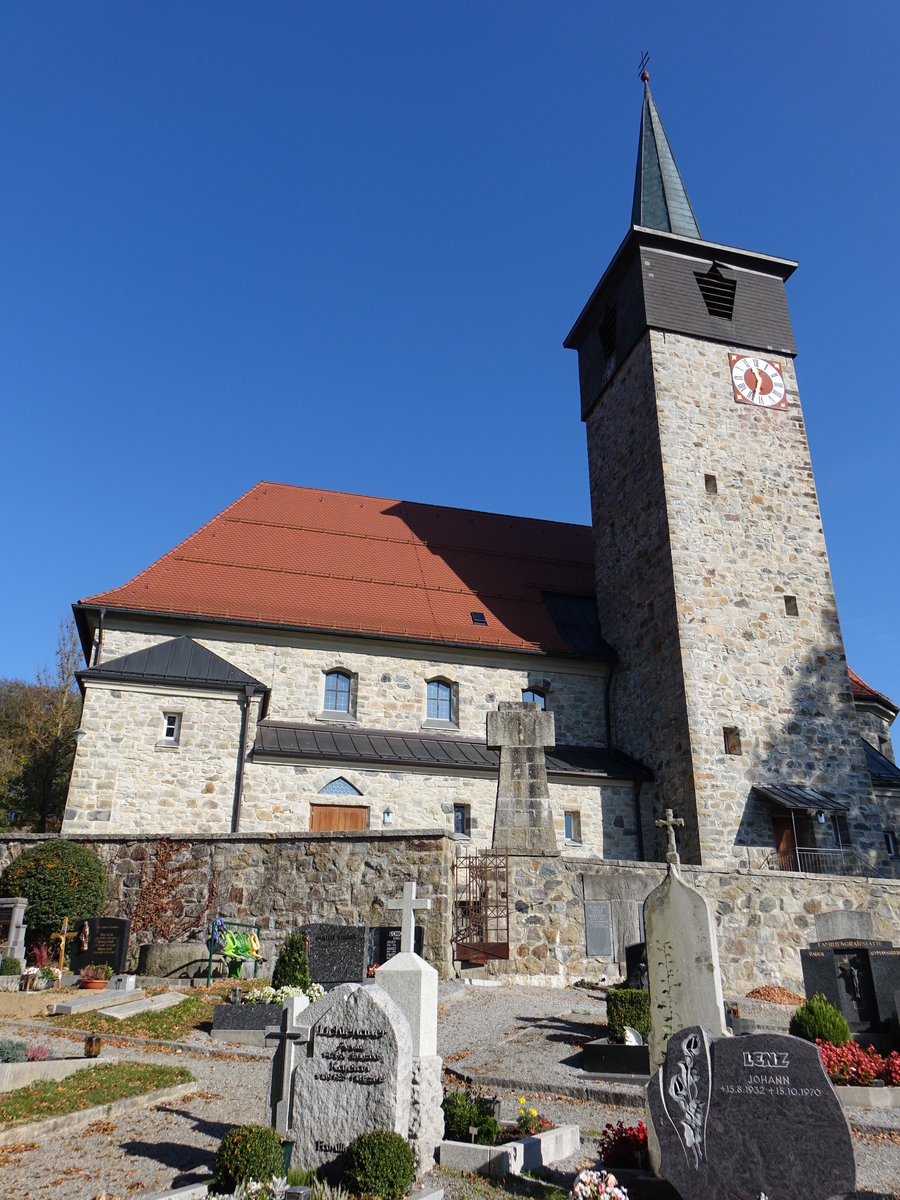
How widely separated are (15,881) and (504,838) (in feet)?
24.3

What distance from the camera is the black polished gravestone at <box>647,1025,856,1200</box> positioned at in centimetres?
451

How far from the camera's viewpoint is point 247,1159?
199 inches

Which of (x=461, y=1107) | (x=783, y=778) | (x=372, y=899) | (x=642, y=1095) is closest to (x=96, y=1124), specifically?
(x=461, y=1107)

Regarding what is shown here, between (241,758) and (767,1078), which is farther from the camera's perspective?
(241,758)

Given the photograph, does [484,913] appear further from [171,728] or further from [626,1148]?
[171,728]

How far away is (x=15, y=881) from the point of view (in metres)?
13.5

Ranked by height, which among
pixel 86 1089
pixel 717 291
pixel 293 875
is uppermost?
pixel 717 291

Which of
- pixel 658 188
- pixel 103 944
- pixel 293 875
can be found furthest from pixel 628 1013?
pixel 658 188

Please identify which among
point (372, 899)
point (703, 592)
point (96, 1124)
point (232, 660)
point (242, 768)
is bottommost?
point (96, 1124)

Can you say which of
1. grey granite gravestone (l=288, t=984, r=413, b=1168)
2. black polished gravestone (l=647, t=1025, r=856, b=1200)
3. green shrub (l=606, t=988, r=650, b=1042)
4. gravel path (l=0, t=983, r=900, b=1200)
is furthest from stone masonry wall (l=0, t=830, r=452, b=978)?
black polished gravestone (l=647, t=1025, r=856, b=1200)

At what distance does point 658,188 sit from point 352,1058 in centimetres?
2705

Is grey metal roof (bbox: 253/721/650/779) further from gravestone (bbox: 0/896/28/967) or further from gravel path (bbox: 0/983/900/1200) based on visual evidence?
gravel path (bbox: 0/983/900/1200)

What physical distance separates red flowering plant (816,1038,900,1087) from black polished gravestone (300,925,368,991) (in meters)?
5.08

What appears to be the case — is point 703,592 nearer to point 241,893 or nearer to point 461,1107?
point 241,893
